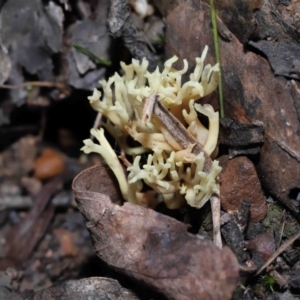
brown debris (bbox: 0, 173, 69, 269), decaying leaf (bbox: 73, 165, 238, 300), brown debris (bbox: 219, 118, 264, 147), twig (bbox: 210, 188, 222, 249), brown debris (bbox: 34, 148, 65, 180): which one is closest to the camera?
decaying leaf (bbox: 73, 165, 238, 300)

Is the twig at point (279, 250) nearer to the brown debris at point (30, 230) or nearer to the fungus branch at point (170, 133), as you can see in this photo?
the fungus branch at point (170, 133)

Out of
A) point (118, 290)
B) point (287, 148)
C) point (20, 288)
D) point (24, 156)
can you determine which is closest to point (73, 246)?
point (20, 288)

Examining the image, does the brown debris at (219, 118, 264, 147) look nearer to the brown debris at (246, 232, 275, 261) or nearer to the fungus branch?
the fungus branch

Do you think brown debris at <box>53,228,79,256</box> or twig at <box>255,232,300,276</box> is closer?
twig at <box>255,232,300,276</box>

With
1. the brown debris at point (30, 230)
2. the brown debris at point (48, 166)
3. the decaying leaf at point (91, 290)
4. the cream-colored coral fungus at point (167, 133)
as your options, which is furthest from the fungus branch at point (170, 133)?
the brown debris at point (48, 166)

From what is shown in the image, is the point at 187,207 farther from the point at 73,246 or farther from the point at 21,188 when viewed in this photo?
the point at 21,188

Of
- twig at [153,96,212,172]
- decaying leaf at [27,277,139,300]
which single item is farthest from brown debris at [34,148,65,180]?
twig at [153,96,212,172]
